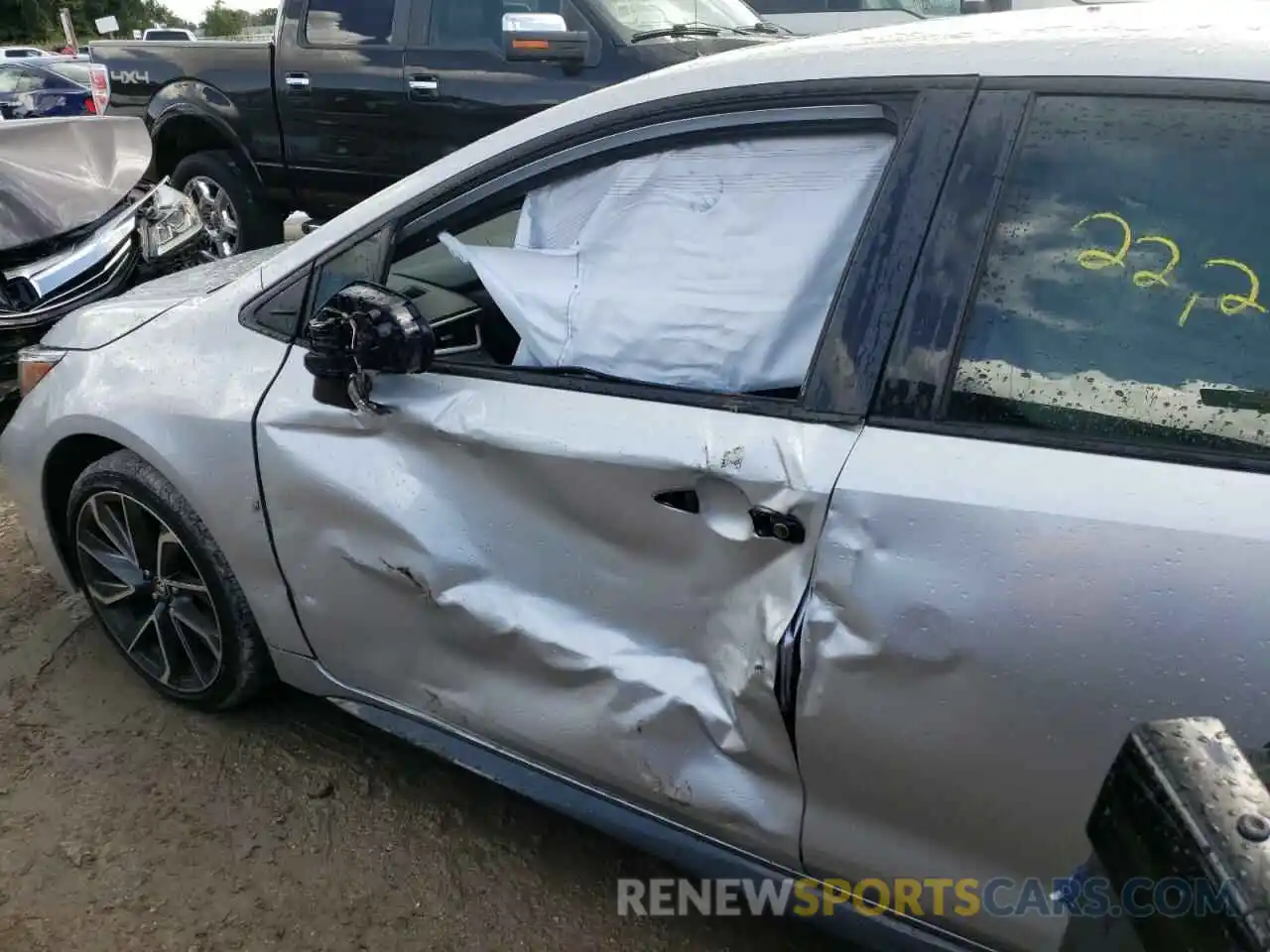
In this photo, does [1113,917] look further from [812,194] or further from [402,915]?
[402,915]

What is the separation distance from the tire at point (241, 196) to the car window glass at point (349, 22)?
1.00 metres

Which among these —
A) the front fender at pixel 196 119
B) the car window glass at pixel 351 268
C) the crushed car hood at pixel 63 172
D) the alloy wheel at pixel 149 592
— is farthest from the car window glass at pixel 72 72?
the car window glass at pixel 351 268

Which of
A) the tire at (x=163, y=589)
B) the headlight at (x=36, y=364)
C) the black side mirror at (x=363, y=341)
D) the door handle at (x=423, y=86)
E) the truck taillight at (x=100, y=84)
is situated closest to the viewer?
the black side mirror at (x=363, y=341)

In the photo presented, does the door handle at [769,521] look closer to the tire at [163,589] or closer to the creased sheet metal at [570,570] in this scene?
the creased sheet metal at [570,570]

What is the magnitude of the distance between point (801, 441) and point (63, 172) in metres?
4.78

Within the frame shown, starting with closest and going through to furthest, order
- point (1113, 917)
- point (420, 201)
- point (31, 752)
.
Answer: point (1113, 917)
point (420, 201)
point (31, 752)

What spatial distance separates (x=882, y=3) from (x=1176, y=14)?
21.6 ft

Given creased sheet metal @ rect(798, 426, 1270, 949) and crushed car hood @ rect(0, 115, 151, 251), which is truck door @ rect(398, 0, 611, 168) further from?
creased sheet metal @ rect(798, 426, 1270, 949)

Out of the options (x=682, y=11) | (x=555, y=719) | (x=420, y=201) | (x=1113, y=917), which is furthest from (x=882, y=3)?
(x=1113, y=917)

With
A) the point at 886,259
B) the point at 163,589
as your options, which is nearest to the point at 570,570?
the point at 886,259

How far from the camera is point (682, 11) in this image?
559 centimetres

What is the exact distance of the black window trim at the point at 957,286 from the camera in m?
1.53

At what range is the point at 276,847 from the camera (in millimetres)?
2420

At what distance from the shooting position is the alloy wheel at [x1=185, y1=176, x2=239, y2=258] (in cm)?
686
